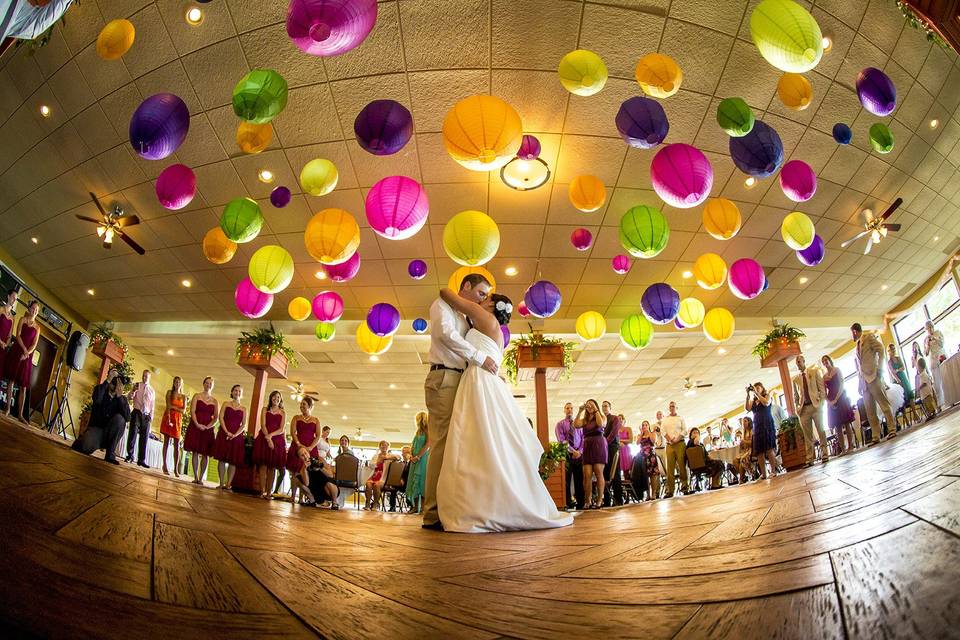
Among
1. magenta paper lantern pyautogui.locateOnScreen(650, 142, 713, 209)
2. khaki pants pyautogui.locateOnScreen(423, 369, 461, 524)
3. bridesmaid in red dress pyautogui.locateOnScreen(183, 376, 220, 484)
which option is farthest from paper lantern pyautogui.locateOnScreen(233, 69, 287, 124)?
bridesmaid in red dress pyautogui.locateOnScreen(183, 376, 220, 484)

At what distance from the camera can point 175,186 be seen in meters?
3.95

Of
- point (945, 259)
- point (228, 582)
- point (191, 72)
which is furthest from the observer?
point (945, 259)

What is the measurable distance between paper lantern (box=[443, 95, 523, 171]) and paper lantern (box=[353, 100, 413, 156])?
450 mm

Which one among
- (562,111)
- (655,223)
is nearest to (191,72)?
(562,111)

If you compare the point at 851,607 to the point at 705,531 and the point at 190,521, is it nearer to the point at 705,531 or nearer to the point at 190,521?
the point at 705,531

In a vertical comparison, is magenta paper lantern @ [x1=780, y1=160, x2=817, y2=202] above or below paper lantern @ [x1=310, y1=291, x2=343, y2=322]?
above

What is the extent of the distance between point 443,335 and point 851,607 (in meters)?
2.13

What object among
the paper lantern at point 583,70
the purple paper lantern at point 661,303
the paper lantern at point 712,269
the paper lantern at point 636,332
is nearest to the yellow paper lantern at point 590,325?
the paper lantern at point 636,332

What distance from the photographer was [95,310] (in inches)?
366

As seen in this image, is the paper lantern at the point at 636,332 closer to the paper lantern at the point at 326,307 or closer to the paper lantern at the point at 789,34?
the paper lantern at the point at 789,34

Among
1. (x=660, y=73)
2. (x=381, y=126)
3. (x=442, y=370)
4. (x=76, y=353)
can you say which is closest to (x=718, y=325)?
(x=660, y=73)

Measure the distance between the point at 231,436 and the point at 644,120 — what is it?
5.77 meters

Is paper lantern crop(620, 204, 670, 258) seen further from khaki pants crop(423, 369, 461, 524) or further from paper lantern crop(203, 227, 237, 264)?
paper lantern crop(203, 227, 237, 264)

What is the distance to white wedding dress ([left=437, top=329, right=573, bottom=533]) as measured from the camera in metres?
2.01
